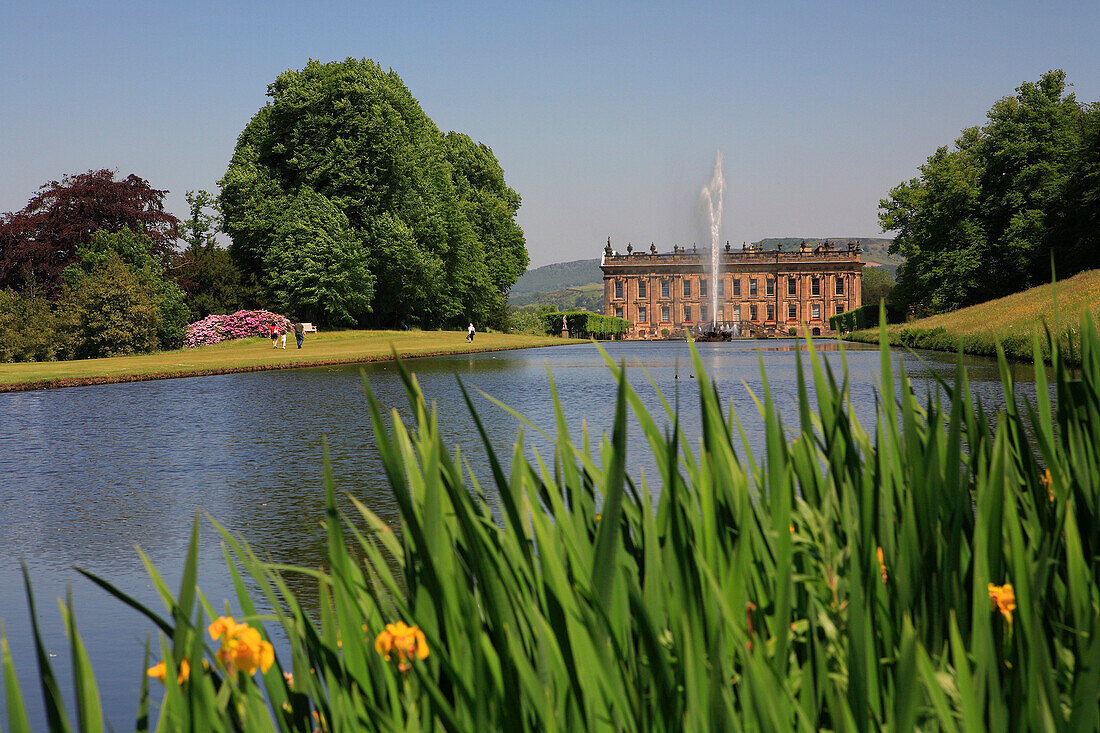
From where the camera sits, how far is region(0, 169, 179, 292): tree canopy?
41.8 metres

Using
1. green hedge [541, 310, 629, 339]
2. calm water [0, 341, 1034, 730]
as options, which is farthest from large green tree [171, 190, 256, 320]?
green hedge [541, 310, 629, 339]

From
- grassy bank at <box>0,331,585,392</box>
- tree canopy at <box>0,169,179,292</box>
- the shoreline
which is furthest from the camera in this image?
tree canopy at <box>0,169,179,292</box>

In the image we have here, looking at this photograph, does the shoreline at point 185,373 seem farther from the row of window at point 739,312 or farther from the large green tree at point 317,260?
the row of window at point 739,312

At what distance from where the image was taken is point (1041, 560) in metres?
1.56

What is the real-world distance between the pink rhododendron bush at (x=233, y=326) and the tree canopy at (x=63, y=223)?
4055mm

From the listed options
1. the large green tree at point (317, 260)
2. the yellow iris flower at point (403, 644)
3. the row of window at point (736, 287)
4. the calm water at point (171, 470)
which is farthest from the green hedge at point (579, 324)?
the yellow iris flower at point (403, 644)

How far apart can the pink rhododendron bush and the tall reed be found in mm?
41345

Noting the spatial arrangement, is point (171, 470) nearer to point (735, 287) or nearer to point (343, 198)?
point (343, 198)

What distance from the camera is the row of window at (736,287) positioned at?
332 feet

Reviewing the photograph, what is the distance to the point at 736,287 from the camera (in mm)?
103625

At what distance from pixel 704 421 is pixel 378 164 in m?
47.8

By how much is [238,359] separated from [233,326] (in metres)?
14.7

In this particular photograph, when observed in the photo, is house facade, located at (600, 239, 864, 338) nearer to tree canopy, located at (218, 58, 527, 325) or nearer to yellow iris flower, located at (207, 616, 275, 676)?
tree canopy, located at (218, 58, 527, 325)

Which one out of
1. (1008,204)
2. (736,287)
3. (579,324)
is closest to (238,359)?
(1008,204)
